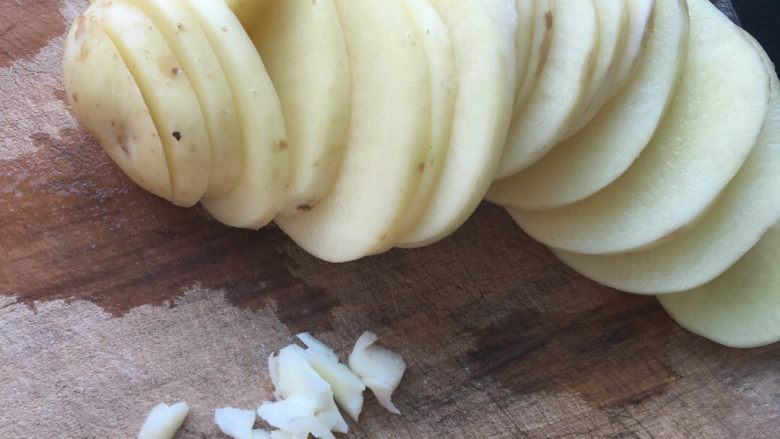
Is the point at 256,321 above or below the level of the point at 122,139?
below

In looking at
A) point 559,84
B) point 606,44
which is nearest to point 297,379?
point 559,84

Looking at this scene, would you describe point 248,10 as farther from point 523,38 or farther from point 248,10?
point 523,38

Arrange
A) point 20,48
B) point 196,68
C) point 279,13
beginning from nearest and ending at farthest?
point 196,68 → point 279,13 → point 20,48

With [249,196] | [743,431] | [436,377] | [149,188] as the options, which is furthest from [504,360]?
[149,188]

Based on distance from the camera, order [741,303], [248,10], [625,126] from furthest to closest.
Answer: [741,303] → [625,126] → [248,10]

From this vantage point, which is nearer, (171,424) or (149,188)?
(171,424)

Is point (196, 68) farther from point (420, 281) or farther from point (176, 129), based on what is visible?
point (420, 281)

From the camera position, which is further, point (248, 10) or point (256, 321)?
point (256, 321)

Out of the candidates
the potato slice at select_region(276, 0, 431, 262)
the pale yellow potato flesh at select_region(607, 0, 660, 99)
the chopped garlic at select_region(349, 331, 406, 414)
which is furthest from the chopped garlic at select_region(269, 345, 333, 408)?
the pale yellow potato flesh at select_region(607, 0, 660, 99)
